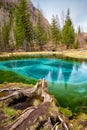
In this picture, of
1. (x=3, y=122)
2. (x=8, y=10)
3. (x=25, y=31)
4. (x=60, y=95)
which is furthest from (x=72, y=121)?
(x=8, y=10)

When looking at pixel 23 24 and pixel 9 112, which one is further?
pixel 23 24

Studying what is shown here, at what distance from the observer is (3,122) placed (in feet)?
27.1

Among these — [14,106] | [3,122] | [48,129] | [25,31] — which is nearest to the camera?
[48,129]

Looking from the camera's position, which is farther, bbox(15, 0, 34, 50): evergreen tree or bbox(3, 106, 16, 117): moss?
bbox(15, 0, 34, 50): evergreen tree

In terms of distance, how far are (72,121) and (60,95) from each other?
5.41 metres

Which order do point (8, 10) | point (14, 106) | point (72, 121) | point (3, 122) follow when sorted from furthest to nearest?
1. point (8, 10)
2. point (14, 106)
3. point (72, 121)
4. point (3, 122)

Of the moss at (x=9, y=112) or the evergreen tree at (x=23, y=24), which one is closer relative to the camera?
the moss at (x=9, y=112)

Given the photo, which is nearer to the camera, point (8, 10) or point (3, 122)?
point (3, 122)

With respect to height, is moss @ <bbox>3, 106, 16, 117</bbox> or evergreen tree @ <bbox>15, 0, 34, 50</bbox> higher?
evergreen tree @ <bbox>15, 0, 34, 50</bbox>

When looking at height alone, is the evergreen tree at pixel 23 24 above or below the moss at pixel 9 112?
above

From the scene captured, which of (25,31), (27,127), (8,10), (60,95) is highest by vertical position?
(8,10)

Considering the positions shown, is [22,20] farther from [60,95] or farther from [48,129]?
[48,129]

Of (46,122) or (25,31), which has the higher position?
(25,31)

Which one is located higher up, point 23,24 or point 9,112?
point 23,24
